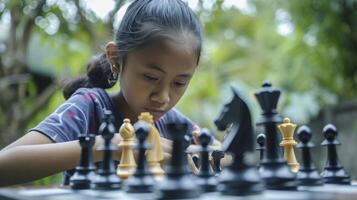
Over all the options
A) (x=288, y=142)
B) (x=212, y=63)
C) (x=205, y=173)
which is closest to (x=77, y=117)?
(x=288, y=142)

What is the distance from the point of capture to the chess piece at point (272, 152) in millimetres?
971

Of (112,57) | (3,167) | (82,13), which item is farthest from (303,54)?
(3,167)

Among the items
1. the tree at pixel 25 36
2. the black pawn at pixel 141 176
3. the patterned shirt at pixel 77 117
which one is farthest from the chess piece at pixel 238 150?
the tree at pixel 25 36

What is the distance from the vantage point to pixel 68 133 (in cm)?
177

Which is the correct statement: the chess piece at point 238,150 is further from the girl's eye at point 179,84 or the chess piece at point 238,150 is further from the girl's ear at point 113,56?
the girl's ear at point 113,56

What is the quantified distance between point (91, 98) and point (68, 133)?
307mm

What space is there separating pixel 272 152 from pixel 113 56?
1.19 m

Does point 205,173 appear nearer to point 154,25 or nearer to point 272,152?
point 272,152

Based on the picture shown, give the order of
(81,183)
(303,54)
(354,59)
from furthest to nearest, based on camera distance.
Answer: (303,54) → (354,59) → (81,183)

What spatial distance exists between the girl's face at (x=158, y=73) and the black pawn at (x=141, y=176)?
699 millimetres

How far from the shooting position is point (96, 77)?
7.73 ft

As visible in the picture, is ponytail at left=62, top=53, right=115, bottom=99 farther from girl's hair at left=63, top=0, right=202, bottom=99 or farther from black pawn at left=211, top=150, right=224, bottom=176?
black pawn at left=211, top=150, right=224, bottom=176

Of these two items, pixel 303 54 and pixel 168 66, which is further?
pixel 303 54

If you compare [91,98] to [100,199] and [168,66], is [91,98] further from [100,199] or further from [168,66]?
[100,199]
